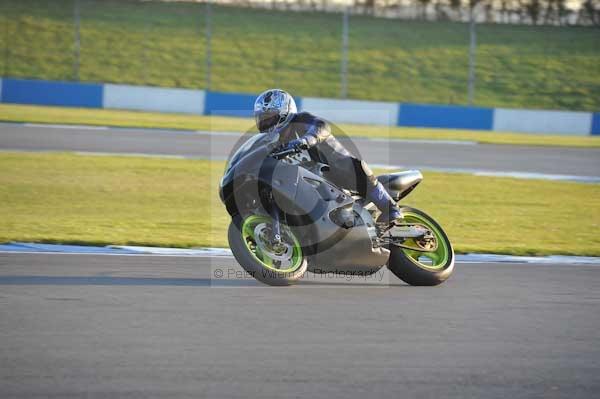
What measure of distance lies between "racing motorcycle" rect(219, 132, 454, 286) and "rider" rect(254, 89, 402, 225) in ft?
0.23

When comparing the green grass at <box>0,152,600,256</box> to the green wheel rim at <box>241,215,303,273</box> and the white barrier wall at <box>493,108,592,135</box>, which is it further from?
the white barrier wall at <box>493,108,592,135</box>

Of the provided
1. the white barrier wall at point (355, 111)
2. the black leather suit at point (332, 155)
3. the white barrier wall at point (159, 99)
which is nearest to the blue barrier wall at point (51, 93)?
the white barrier wall at point (159, 99)

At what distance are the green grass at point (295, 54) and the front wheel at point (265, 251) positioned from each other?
2557cm

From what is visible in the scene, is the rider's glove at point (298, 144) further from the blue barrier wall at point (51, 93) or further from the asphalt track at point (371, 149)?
the blue barrier wall at point (51, 93)

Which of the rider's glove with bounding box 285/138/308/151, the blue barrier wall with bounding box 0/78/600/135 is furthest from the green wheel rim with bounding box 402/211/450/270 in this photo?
the blue barrier wall with bounding box 0/78/600/135

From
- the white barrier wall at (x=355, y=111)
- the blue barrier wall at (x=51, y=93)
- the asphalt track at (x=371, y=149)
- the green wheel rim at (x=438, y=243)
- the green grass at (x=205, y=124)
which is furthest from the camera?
the white barrier wall at (x=355, y=111)

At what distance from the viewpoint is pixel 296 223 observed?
6.86 metres

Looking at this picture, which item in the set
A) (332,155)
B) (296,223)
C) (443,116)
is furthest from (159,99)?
(296,223)

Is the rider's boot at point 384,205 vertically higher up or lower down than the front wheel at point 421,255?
higher up

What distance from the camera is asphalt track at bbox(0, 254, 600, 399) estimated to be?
15.0 feet

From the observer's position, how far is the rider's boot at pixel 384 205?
7117mm

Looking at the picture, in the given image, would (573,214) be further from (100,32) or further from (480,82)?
(100,32)

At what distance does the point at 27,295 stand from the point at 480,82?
1160 inches

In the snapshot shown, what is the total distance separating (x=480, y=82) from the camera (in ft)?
112
